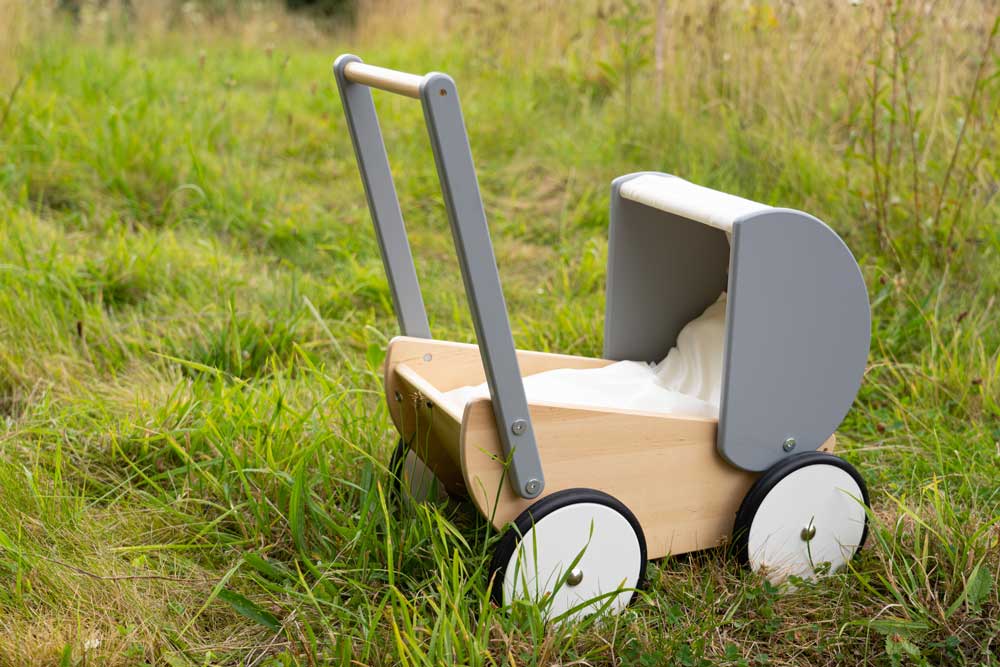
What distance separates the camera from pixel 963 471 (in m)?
2.11

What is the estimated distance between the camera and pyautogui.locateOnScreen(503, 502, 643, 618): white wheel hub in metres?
1.59

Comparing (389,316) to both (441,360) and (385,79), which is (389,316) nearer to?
(441,360)

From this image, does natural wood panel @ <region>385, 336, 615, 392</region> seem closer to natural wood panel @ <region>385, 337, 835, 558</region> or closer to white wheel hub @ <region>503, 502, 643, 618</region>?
natural wood panel @ <region>385, 337, 835, 558</region>

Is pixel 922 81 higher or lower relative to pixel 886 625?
higher

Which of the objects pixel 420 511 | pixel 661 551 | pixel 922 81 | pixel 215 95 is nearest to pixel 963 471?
pixel 661 551

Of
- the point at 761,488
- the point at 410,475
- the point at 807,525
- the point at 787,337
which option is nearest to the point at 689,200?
the point at 787,337

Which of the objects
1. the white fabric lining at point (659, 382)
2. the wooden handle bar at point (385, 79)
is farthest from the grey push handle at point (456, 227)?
the white fabric lining at point (659, 382)

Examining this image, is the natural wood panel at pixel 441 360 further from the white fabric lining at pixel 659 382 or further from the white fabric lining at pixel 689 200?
the white fabric lining at pixel 689 200

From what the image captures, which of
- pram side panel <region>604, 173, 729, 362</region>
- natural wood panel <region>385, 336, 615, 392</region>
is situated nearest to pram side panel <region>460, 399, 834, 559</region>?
natural wood panel <region>385, 336, 615, 392</region>

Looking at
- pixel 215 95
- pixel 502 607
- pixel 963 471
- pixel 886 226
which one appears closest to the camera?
pixel 502 607

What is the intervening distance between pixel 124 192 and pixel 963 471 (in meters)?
2.83

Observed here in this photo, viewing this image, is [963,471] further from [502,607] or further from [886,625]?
[502,607]

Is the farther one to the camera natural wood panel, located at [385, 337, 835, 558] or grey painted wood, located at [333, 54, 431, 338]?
grey painted wood, located at [333, 54, 431, 338]

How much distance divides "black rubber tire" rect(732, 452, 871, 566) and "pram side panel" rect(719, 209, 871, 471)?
0.07 ft
